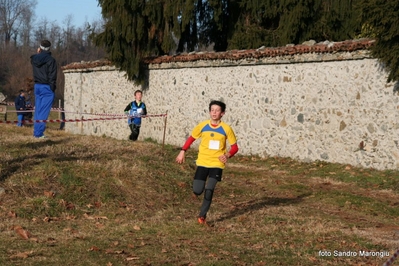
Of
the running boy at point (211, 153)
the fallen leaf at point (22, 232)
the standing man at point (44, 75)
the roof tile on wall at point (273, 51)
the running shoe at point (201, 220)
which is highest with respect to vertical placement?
the roof tile on wall at point (273, 51)

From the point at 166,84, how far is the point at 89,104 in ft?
19.7

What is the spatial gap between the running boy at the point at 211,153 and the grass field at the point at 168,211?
0.47m

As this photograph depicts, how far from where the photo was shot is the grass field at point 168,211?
7448mm

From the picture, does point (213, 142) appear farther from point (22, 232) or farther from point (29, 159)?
point (29, 159)

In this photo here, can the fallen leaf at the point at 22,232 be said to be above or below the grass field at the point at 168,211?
below

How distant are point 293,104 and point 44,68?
19.7ft

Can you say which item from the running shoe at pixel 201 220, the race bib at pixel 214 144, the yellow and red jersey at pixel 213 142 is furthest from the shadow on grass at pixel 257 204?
the race bib at pixel 214 144

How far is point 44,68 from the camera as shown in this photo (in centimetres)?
1438

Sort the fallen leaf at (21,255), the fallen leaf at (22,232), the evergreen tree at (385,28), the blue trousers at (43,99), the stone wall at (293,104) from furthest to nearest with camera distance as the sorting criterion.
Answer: the stone wall at (293,104)
the blue trousers at (43,99)
the evergreen tree at (385,28)
the fallen leaf at (22,232)
the fallen leaf at (21,255)

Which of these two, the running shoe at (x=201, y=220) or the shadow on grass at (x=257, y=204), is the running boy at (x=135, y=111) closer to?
the shadow on grass at (x=257, y=204)

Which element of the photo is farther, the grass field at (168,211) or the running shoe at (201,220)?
the running shoe at (201,220)

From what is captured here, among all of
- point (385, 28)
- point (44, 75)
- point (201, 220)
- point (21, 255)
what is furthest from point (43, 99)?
point (21, 255)

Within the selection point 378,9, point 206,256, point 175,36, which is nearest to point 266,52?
point 378,9

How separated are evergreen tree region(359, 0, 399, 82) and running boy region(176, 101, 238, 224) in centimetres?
538
